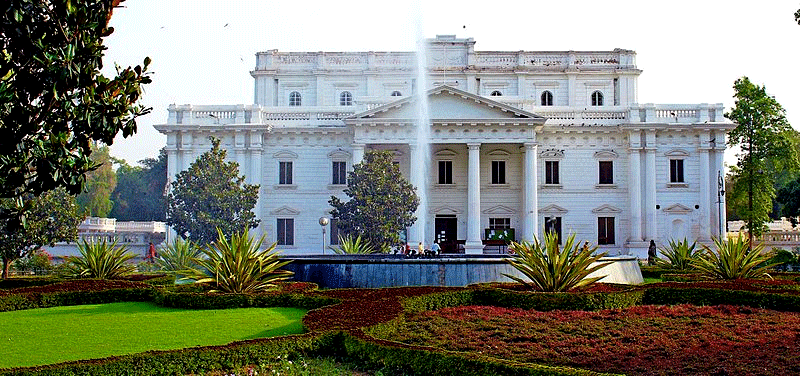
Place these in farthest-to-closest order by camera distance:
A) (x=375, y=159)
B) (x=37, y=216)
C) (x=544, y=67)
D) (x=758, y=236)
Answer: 1. (x=544, y=67)
2. (x=758, y=236)
3. (x=375, y=159)
4. (x=37, y=216)

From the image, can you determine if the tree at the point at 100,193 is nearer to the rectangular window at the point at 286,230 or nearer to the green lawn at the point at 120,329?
the rectangular window at the point at 286,230

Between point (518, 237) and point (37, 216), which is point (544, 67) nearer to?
point (518, 237)

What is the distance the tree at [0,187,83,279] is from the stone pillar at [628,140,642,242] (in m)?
27.9

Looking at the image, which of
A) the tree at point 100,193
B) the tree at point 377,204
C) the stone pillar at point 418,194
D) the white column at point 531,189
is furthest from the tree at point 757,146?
the tree at point 100,193

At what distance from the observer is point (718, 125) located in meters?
45.6

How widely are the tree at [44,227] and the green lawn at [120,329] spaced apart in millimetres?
14197

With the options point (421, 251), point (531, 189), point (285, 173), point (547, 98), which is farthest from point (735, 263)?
point (547, 98)

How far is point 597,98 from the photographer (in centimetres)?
5112

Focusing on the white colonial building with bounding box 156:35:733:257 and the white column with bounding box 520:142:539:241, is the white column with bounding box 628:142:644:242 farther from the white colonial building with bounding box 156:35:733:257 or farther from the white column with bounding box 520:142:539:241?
the white column with bounding box 520:142:539:241

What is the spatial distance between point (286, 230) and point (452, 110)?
11.0 meters

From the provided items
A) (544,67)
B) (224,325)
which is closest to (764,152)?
(544,67)

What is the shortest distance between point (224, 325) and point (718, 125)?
Answer: 3769cm

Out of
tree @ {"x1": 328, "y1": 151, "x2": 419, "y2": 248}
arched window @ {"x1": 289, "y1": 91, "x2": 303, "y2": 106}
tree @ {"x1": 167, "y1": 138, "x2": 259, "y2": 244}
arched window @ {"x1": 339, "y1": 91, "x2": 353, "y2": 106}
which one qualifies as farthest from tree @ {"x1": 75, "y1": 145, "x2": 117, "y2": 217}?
tree @ {"x1": 328, "y1": 151, "x2": 419, "y2": 248}

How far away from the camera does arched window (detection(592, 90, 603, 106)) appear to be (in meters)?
51.1
